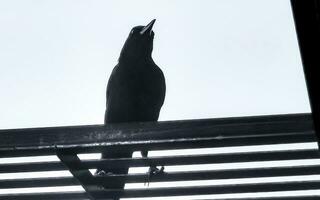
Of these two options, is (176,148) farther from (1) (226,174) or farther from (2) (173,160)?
(1) (226,174)

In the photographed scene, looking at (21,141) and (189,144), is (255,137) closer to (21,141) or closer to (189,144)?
(189,144)

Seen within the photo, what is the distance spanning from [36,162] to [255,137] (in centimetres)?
118

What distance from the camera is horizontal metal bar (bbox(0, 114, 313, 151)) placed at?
2.49m

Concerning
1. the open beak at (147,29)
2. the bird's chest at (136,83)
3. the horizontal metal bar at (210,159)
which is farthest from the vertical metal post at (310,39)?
the open beak at (147,29)

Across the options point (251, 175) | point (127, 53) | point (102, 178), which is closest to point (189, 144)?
point (251, 175)

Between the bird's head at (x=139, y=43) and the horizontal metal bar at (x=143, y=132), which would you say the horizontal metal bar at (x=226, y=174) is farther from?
the bird's head at (x=139, y=43)

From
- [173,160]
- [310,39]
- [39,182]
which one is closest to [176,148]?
[173,160]

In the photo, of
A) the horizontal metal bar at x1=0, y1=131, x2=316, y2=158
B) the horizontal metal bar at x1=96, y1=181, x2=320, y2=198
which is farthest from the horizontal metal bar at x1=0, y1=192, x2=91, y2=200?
the horizontal metal bar at x1=0, y1=131, x2=316, y2=158

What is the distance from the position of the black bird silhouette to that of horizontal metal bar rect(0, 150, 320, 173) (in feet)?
8.33

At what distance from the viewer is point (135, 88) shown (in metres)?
5.29

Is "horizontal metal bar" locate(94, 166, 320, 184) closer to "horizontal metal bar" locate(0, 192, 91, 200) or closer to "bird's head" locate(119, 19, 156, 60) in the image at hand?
"horizontal metal bar" locate(0, 192, 91, 200)

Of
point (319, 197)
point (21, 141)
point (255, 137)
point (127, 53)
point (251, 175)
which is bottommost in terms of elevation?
point (319, 197)

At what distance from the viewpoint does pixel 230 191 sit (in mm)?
2924

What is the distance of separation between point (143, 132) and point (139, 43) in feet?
11.0
